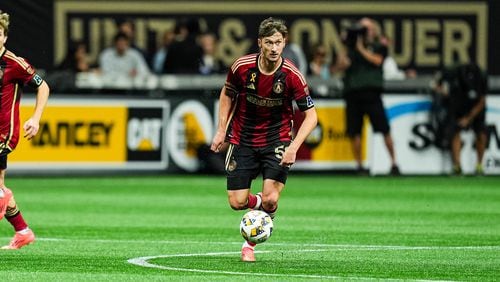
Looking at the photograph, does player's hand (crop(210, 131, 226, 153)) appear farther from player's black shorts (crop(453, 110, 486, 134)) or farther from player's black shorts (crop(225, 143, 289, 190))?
player's black shorts (crop(453, 110, 486, 134))

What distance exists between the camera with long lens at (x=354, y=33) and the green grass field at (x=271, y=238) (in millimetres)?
2026

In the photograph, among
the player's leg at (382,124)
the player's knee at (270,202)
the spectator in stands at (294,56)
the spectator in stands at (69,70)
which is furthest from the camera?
the spectator in stands at (294,56)

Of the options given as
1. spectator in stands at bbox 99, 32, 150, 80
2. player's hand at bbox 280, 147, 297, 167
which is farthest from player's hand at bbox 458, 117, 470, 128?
player's hand at bbox 280, 147, 297, 167

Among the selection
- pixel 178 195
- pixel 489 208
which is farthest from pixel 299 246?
pixel 178 195

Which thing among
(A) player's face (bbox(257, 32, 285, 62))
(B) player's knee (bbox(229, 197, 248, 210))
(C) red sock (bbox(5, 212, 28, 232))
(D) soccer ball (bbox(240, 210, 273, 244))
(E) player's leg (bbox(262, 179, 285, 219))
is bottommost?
(C) red sock (bbox(5, 212, 28, 232))

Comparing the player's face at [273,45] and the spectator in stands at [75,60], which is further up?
the player's face at [273,45]

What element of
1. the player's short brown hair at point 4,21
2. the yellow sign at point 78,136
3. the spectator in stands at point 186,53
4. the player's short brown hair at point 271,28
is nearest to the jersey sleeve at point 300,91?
the player's short brown hair at point 271,28

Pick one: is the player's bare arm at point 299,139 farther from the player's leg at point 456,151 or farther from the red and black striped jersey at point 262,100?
the player's leg at point 456,151

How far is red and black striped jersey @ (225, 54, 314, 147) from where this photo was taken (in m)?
11.5

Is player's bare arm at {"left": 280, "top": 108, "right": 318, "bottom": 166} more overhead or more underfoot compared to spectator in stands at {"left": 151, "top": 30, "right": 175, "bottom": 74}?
more overhead

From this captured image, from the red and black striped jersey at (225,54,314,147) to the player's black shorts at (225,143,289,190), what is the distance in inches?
2.2

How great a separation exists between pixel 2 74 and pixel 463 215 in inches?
244

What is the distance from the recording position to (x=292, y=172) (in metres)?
22.6

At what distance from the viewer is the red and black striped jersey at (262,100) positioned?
37.7 ft
